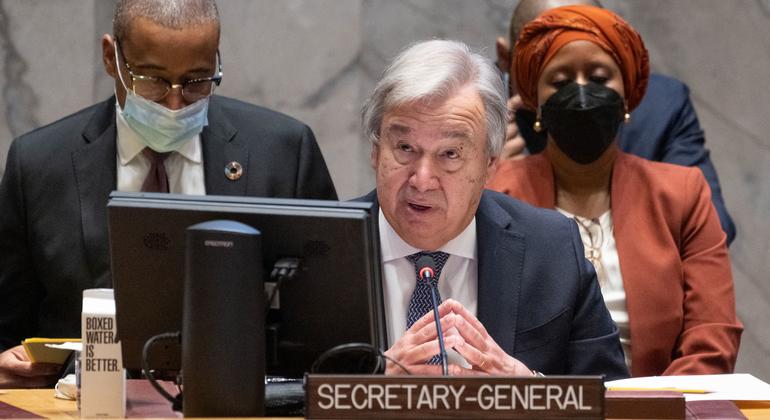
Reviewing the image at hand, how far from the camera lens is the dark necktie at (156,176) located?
3.59m

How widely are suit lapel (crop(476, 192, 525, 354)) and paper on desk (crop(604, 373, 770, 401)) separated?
26cm

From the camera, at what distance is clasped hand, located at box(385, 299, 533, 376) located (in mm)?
2641

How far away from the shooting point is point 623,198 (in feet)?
13.0

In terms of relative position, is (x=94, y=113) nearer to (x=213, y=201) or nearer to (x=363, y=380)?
(x=213, y=201)

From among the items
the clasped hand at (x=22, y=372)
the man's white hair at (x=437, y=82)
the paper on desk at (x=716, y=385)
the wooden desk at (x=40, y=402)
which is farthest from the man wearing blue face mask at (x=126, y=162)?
the paper on desk at (x=716, y=385)

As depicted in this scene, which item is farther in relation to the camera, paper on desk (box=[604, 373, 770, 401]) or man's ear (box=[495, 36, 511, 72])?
man's ear (box=[495, 36, 511, 72])

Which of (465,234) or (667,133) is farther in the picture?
(667,133)

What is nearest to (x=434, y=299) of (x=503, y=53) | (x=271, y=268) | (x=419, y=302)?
(x=271, y=268)

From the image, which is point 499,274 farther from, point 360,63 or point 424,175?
point 360,63

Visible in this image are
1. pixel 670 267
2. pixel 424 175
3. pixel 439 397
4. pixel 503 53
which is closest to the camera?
pixel 439 397

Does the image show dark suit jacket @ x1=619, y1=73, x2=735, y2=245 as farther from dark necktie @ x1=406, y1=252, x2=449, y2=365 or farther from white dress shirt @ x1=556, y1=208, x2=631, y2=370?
dark necktie @ x1=406, y1=252, x2=449, y2=365

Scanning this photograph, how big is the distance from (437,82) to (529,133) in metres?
1.76

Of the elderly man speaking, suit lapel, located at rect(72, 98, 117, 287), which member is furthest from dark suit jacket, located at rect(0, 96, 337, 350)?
the elderly man speaking

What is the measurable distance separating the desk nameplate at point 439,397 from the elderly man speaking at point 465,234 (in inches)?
29.0
